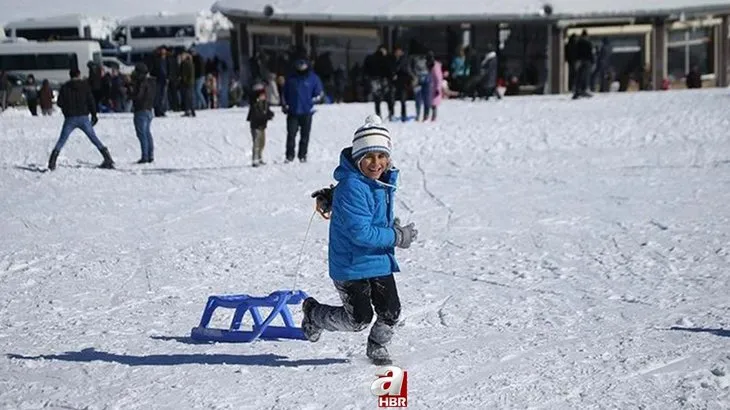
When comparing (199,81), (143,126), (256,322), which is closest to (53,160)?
(143,126)

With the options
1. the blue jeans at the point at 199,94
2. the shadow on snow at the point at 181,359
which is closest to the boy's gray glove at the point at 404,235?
the shadow on snow at the point at 181,359

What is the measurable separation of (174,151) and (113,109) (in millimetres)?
8627

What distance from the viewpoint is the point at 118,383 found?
6633 mm

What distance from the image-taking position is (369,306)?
6551mm

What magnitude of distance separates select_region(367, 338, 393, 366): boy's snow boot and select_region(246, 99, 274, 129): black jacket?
1052 cm

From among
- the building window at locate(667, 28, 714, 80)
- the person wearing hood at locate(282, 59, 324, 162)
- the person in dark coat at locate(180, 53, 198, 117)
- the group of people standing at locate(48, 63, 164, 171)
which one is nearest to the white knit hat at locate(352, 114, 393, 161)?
the person wearing hood at locate(282, 59, 324, 162)

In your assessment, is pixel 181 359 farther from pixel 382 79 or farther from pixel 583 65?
pixel 583 65

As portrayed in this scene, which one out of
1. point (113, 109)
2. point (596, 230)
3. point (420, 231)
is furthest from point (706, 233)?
point (113, 109)

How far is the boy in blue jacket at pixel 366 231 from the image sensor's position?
20.7 feet

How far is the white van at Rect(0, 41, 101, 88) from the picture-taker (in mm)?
38125

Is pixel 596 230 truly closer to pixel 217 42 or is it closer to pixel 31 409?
pixel 31 409

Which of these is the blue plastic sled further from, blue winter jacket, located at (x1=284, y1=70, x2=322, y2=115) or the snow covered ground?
blue winter jacket, located at (x1=284, y1=70, x2=322, y2=115)

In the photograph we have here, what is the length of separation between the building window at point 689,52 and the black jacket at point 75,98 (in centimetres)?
1836

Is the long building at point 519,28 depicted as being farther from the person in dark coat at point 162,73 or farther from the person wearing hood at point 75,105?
the person wearing hood at point 75,105
